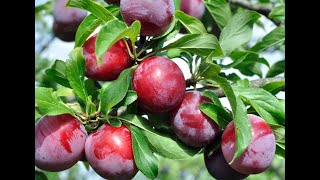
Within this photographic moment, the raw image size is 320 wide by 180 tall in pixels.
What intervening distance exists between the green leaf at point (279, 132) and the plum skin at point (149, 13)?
0.30 m

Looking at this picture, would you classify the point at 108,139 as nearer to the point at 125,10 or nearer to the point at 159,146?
the point at 159,146

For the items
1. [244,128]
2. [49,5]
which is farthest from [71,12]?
[244,128]

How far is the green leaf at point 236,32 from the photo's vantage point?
1258mm

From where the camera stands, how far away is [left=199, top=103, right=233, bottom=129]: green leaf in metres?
1.10

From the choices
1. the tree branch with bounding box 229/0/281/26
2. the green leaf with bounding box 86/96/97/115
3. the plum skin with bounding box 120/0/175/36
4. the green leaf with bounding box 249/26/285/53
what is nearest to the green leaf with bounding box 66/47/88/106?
the green leaf with bounding box 86/96/97/115

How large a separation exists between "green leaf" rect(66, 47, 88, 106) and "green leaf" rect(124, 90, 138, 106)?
0.35 feet

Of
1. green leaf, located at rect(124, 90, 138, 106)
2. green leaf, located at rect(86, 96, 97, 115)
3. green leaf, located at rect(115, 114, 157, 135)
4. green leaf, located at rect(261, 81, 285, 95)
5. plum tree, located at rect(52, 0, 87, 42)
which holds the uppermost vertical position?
green leaf, located at rect(124, 90, 138, 106)

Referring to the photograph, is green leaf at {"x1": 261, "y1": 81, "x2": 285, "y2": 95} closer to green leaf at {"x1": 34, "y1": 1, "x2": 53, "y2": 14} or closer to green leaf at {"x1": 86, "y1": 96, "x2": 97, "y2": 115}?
green leaf at {"x1": 86, "y1": 96, "x2": 97, "y2": 115}

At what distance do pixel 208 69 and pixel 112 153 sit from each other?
0.83ft

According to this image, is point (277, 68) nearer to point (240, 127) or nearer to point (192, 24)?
point (192, 24)

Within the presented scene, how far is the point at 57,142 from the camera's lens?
3.58 feet

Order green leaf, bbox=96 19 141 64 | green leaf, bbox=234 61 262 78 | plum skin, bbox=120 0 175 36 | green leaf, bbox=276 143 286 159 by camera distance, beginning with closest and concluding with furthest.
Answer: green leaf, bbox=96 19 141 64, plum skin, bbox=120 0 175 36, green leaf, bbox=276 143 286 159, green leaf, bbox=234 61 262 78
